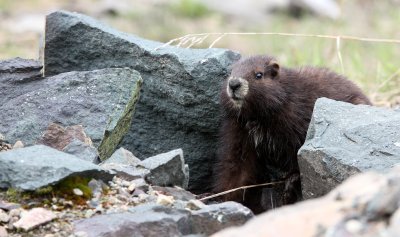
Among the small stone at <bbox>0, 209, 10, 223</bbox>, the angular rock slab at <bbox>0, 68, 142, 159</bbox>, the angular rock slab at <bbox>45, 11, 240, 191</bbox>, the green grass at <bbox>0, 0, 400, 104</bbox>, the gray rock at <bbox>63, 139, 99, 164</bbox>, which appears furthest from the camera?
the green grass at <bbox>0, 0, 400, 104</bbox>

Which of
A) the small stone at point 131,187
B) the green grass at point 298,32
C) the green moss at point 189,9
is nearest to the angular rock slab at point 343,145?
the small stone at point 131,187

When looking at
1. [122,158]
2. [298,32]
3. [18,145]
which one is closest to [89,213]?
[122,158]

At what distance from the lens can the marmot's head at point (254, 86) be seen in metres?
4.99

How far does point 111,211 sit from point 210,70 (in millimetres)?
1723

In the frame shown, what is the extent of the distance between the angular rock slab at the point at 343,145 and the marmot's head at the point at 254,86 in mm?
496

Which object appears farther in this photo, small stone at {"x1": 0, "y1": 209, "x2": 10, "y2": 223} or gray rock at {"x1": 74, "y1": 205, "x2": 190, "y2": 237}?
small stone at {"x1": 0, "y1": 209, "x2": 10, "y2": 223}

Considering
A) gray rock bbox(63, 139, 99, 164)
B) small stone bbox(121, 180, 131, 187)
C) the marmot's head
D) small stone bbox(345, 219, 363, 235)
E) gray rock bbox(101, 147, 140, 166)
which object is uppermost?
small stone bbox(345, 219, 363, 235)

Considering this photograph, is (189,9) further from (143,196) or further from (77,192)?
(77,192)

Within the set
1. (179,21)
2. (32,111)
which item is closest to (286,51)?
(179,21)

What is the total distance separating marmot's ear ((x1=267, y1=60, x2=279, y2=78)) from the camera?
17.2 ft

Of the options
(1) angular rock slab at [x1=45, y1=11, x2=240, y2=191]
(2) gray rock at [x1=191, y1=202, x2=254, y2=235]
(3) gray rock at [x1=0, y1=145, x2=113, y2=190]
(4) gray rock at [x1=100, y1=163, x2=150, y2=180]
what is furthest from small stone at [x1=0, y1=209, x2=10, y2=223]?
(1) angular rock slab at [x1=45, y1=11, x2=240, y2=191]

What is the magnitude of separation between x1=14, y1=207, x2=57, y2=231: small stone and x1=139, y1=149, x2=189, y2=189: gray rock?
723 millimetres

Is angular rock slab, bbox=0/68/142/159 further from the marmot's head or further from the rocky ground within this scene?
the marmot's head

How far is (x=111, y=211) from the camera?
3617 mm
